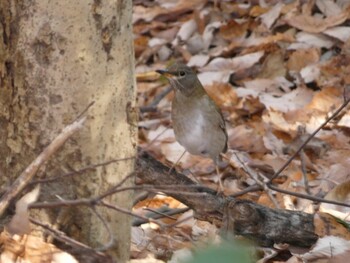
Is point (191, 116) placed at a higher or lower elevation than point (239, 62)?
lower

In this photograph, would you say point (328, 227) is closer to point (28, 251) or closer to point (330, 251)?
point (330, 251)

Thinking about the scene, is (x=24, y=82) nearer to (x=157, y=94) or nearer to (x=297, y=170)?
(x=297, y=170)

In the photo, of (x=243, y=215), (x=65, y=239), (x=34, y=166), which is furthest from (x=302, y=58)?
(x=65, y=239)

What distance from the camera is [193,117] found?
18.6ft

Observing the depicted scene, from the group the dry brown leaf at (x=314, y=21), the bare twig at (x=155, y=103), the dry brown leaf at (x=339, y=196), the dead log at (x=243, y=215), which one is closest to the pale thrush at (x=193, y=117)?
the dry brown leaf at (x=339, y=196)

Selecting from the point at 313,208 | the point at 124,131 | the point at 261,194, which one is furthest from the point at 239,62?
the point at 124,131

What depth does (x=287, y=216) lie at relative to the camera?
14.1 ft

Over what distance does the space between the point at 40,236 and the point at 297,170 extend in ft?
10.1

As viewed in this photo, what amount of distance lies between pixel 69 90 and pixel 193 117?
8.10 feet

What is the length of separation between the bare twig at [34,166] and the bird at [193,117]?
2.55 meters

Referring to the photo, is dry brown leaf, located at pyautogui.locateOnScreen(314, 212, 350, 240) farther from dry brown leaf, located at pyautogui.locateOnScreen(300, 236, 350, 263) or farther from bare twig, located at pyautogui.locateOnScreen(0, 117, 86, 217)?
bare twig, located at pyautogui.locateOnScreen(0, 117, 86, 217)

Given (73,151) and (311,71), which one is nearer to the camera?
(73,151)

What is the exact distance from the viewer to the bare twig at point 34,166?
3098mm

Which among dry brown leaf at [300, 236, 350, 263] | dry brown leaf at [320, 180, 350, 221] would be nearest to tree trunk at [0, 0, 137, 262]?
dry brown leaf at [300, 236, 350, 263]
